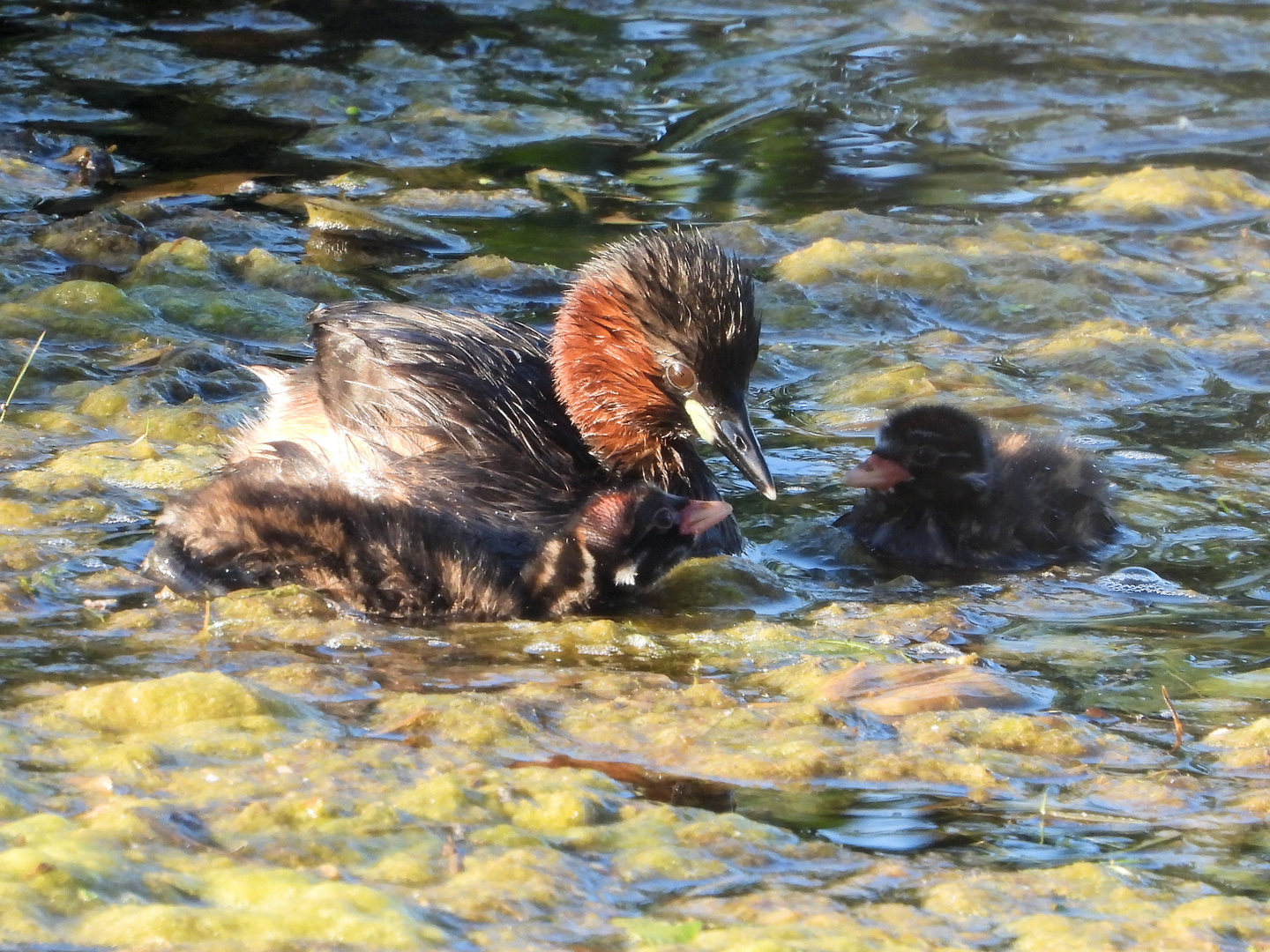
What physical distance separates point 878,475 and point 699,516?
1.33m

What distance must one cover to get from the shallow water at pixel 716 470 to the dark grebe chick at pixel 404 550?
0.13m

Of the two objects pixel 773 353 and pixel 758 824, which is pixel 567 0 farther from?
pixel 758 824

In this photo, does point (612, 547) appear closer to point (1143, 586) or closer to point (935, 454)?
point (935, 454)

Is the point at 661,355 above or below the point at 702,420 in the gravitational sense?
above

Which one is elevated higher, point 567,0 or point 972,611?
point 567,0

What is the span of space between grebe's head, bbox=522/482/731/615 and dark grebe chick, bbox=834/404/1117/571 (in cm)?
136

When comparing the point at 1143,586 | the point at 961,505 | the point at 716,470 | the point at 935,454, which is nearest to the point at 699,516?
the point at 935,454

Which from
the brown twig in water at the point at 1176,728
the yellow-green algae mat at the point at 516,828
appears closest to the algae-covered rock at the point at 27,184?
the yellow-green algae mat at the point at 516,828

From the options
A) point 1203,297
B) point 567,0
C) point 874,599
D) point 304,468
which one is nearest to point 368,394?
point 304,468

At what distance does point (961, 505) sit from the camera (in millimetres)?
7074

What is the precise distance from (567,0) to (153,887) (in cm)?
1268

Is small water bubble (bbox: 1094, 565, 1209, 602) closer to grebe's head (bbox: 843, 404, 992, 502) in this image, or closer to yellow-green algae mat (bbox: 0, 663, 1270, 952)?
grebe's head (bbox: 843, 404, 992, 502)

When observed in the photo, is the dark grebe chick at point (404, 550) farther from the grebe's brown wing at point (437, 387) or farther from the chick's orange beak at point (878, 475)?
the chick's orange beak at point (878, 475)

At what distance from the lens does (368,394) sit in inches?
233
